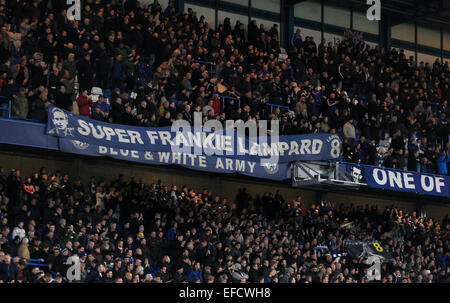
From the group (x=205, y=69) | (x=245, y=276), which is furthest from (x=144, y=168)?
(x=245, y=276)

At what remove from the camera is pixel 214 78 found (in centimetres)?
2445

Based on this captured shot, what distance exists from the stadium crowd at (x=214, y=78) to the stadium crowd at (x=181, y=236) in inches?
84.1

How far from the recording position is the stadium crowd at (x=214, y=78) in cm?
2066

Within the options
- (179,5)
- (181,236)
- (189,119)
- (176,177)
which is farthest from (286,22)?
(181,236)

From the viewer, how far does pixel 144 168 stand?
83.2ft

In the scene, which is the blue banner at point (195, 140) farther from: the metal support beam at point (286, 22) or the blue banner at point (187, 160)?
the metal support beam at point (286, 22)

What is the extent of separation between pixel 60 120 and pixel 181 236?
4.37 m

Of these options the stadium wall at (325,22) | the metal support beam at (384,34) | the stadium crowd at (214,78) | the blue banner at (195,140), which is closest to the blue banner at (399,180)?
the stadium crowd at (214,78)

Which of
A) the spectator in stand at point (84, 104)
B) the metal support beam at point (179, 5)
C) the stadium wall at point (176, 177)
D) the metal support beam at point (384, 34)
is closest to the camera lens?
the spectator in stand at point (84, 104)

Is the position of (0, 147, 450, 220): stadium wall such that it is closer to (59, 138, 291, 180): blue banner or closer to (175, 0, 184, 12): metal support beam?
(59, 138, 291, 180): blue banner

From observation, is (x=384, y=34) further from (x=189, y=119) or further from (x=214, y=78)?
(x=189, y=119)

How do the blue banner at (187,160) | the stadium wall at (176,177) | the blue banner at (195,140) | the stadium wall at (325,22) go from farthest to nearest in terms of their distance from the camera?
1. the stadium wall at (325,22)
2. the stadium wall at (176,177)
3. the blue banner at (187,160)
4. the blue banner at (195,140)
